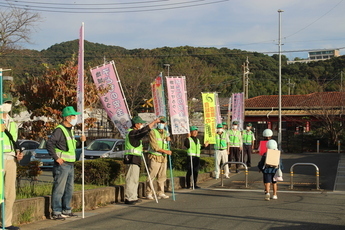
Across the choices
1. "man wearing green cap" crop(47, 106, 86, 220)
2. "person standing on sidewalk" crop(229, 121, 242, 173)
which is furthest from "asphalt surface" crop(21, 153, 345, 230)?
"person standing on sidewalk" crop(229, 121, 242, 173)

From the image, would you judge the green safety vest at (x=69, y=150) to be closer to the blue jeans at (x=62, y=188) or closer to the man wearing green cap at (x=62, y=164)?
the man wearing green cap at (x=62, y=164)

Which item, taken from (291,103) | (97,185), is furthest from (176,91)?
(291,103)

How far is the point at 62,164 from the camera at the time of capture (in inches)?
352

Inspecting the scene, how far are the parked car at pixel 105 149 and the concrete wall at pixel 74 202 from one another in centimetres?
764

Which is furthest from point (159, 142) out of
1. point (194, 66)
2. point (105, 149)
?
point (194, 66)

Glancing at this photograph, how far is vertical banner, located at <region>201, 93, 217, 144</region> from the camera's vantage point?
18125 millimetres

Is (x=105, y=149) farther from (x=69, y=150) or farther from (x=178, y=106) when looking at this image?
(x=69, y=150)

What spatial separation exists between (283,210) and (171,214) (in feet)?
8.24

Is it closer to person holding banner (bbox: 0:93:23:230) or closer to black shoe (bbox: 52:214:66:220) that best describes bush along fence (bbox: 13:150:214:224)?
black shoe (bbox: 52:214:66:220)

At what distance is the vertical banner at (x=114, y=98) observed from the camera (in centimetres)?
1178

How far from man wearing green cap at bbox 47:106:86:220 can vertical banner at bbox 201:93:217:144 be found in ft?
30.7

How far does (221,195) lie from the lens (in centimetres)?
1301

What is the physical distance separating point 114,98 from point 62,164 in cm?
335

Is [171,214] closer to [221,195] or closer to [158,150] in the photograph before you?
[158,150]
